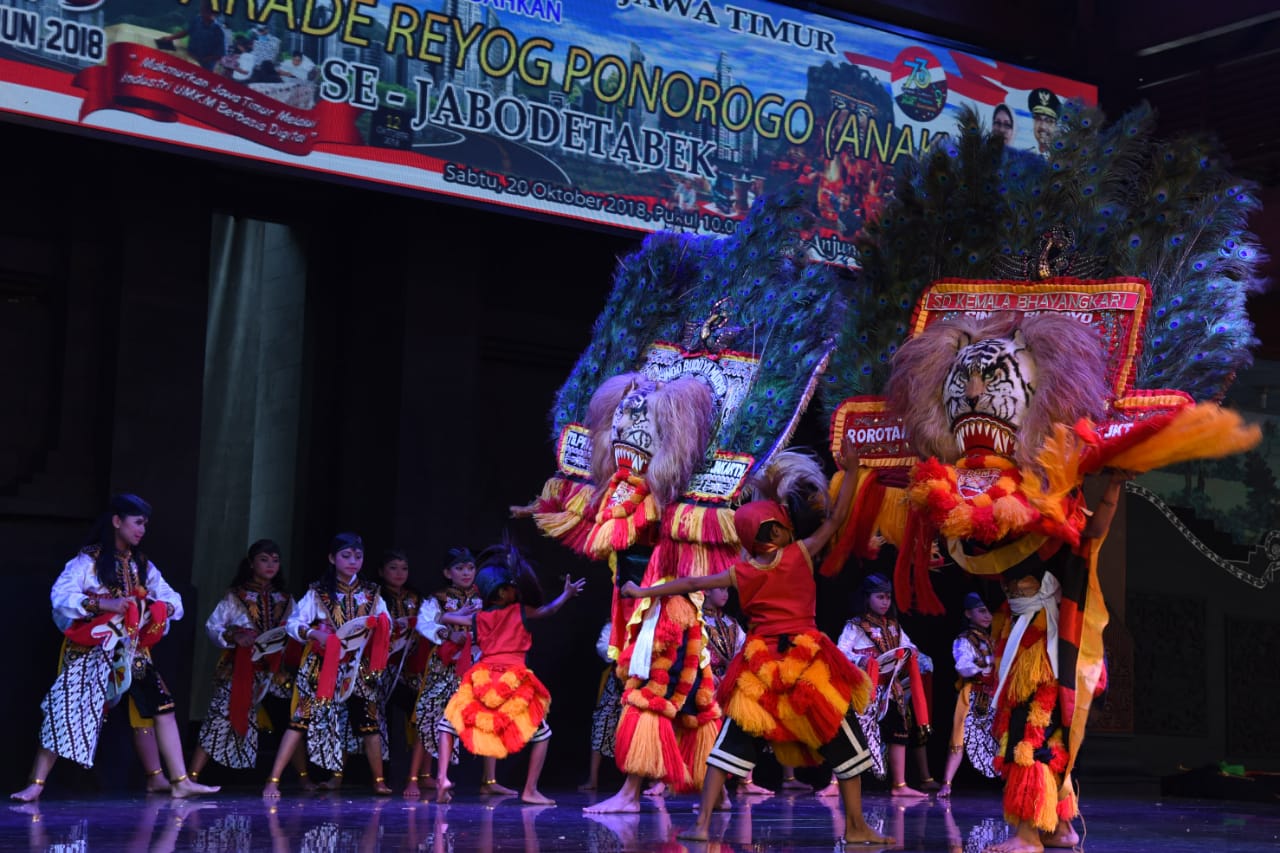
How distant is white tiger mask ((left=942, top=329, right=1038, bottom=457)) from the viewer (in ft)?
17.9

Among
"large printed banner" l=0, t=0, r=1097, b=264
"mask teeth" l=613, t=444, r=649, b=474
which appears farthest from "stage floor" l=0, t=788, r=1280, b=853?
"large printed banner" l=0, t=0, r=1097, b=264

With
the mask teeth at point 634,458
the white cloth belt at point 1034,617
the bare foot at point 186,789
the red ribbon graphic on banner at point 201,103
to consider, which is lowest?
the bare foot at point 186,789

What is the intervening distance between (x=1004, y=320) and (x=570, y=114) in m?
4.39

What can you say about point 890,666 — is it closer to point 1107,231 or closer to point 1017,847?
point 1107,231

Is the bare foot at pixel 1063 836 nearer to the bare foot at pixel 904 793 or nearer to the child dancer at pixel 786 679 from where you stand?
the child dancer at pixel 786 679

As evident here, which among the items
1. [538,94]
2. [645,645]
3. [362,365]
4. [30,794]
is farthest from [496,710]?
[538,94]

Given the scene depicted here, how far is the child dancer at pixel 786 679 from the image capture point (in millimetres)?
5590

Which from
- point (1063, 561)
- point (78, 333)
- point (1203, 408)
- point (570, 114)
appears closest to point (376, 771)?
point (78, 333)

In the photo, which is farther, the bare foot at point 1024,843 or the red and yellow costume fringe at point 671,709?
the red and yellow costume fringe at point 671,709

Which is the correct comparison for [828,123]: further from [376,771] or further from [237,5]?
[376,771]

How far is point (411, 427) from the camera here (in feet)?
33.2

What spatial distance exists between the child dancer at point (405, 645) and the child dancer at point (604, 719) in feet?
3.70

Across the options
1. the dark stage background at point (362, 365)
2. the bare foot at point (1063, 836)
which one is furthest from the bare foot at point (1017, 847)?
the dark stage background at point (362, 365)

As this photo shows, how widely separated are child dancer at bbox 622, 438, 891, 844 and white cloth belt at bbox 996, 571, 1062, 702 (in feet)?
1.72
